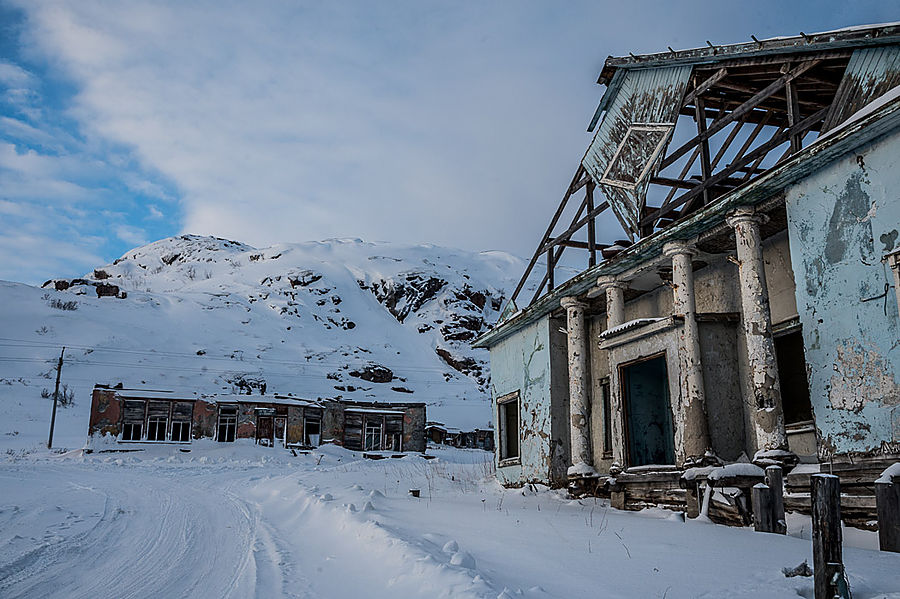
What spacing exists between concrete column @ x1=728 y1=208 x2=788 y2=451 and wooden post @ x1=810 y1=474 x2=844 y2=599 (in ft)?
14.5

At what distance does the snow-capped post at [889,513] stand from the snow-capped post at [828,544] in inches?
69.0

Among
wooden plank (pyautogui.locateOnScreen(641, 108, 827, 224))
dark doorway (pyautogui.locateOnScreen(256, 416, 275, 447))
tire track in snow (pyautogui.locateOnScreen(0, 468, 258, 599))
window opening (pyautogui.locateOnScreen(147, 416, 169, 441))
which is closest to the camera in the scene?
tire track in snow (pyautogui.locateOnScreen(0, 468, 258, 599))

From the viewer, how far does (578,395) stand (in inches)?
512

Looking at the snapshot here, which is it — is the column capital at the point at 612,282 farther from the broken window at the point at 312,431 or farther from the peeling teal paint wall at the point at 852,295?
the broken window at the point at 312,431

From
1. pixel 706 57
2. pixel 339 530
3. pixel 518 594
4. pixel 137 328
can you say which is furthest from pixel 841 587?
pixel 137 328

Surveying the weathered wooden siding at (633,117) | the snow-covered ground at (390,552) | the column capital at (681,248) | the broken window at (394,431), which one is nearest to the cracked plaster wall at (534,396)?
the snow-covered ground at (390,552)

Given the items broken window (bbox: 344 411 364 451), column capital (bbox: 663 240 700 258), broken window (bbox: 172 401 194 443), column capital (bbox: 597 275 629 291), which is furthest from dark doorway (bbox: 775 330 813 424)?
broken window (bbox: 344 411 364 451)

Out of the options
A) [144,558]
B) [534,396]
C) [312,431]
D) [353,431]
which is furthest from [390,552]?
[353,431]

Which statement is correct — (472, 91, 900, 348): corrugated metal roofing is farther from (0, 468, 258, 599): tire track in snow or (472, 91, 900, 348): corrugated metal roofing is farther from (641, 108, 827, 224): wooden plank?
(0, 468, 258, 599): tire track in snow

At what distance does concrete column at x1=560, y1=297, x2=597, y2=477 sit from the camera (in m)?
12.6

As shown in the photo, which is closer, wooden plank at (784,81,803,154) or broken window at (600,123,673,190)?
wooden plank at (784,81,803,154)

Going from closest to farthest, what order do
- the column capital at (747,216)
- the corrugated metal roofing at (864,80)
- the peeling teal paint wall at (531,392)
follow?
1. the corrugated metal roofing at (864,80)
2. the column capital at (747,216)
3. the peeling teal paint wall at (531,392)

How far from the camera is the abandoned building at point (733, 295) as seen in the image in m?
7.44

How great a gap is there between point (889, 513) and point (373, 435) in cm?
3827
